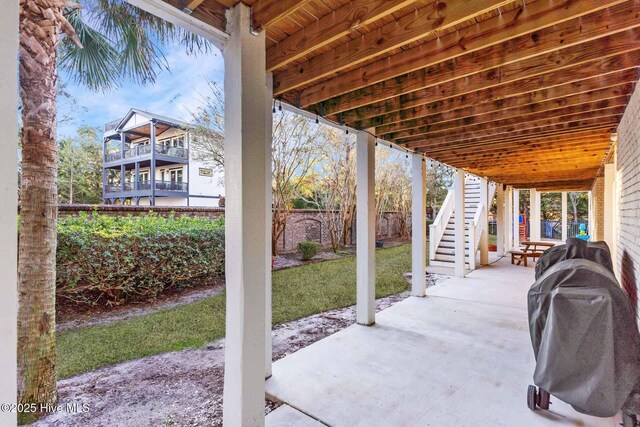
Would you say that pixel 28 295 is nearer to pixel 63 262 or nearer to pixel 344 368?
pixel 63 262

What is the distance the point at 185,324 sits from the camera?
4387mm

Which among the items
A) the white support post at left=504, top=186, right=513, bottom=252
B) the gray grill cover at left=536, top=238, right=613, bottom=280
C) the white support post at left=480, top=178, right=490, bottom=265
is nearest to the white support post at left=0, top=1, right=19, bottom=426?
the gray grill cover at left=536, top=238, right=613, bottom=280

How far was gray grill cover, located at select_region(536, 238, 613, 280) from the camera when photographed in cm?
308

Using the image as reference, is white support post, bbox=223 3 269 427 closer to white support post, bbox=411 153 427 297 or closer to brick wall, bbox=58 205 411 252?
white support post, bbox=411 153 427 297

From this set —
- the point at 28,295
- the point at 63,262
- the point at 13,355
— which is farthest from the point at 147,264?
the point at 13,355

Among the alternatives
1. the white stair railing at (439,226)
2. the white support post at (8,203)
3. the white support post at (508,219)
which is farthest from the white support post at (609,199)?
the white support post at (8,203)

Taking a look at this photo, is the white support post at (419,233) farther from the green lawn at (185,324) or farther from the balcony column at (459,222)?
the balcony column at (459,222)

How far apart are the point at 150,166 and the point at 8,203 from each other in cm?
1776

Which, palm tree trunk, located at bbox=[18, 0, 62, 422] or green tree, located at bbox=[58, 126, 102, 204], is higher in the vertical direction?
green tree, located at bbox=[58, 126, 102, 204]

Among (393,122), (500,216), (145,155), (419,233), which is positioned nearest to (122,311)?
(393,122)

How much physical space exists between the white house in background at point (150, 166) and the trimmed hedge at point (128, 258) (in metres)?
10.2

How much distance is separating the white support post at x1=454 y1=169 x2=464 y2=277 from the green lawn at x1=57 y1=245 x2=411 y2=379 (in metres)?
1.56

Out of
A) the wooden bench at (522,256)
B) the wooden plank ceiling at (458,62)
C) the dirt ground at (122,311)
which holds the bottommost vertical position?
the dirt ground at (122,311)

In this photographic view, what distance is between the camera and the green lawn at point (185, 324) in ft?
11.4
